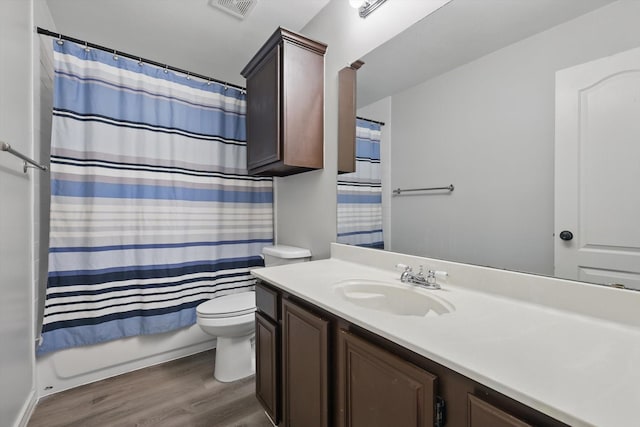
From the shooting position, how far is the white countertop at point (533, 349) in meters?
0.44

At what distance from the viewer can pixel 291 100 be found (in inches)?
64.3

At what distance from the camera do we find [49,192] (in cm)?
172

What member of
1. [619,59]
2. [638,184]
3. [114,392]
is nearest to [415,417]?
[638,184]

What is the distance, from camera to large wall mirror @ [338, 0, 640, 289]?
29.9 inches

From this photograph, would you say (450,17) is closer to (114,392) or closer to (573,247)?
(573,247)

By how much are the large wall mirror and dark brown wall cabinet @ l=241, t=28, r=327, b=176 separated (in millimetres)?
482

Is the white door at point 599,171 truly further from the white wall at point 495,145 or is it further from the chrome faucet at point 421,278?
the chrome faucet at point 421,278

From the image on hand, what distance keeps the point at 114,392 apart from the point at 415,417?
75.1 inches

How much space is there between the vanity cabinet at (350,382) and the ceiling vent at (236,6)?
5.55 feet

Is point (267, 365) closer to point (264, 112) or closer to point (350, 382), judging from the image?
point (350, 382)

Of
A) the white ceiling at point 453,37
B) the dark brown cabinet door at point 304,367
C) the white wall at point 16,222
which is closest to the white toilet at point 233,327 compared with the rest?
the dark brown cabinet door at point 304,367

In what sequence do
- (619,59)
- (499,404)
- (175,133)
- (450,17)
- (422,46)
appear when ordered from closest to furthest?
1. (499,404)
2. (619,59)
3. (450,17)
4. (422,46)
5. (175,133)

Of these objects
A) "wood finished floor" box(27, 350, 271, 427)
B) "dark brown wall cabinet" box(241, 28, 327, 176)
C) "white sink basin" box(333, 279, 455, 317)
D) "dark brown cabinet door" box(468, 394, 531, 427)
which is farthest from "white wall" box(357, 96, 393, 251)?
"wood finished floor" box(27, 350, 271, 427)

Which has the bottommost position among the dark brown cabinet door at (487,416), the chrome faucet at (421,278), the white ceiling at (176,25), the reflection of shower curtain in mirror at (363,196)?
the dark brown cabinet door at (487,416)
